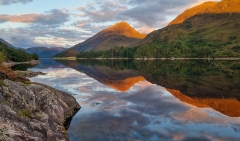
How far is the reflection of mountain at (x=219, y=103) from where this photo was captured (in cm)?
3206

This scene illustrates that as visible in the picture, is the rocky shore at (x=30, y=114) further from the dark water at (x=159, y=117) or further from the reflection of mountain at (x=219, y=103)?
the reflection of mountain at (x=219, y=103)

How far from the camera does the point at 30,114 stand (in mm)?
19734

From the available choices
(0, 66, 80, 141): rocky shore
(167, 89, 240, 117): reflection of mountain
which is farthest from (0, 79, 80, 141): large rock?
(167, 89, 240, 117): reflection of mountain

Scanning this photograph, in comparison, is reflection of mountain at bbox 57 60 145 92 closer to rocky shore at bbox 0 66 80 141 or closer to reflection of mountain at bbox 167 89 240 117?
reflection of mountain at bbox 167 89 240 117

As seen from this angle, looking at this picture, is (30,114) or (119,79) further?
(119,79)

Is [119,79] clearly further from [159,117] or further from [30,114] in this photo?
[30,114]

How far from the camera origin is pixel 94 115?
30.5m

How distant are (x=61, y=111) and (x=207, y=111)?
63.9 ft

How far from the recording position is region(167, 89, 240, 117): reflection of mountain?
32062 mm

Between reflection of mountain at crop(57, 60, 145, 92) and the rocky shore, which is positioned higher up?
the rocky shore

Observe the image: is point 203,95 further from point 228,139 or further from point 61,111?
point 61,111

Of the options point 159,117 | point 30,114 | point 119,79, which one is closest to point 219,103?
point 159,117

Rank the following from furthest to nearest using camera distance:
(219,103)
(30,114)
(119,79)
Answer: (119,79), (219,103), (30,114)

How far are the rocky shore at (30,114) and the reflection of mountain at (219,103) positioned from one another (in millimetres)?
19745
